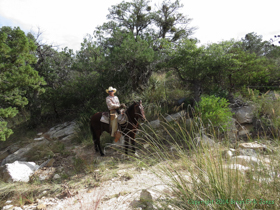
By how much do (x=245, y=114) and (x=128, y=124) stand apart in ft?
14.1

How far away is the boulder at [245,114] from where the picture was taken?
18.3 ft

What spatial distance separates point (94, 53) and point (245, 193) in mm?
7864

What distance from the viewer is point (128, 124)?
4.64 metres

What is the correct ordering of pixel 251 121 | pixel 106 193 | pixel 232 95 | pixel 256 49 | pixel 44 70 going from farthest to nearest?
pixel 256 49
pixel 44 70
pixel 232 95
pixel 251 121
pixel 106 193

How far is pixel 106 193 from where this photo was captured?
127 inches

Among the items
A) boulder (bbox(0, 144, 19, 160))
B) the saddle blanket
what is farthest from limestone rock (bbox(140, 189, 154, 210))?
boulder (bbox(0, 144, 19, 160))

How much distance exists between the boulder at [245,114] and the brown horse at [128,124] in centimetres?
379

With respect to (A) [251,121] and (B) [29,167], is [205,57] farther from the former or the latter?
(B) [29,167]

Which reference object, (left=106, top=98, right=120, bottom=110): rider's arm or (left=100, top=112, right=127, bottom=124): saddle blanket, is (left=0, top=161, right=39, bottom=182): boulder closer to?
(left=100, top=112, right=127, bottom=124): saddle blanket

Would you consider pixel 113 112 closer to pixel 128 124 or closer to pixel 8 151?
pixel 128 124

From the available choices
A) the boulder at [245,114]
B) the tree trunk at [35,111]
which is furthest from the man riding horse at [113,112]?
the tree trunk at [35,111]

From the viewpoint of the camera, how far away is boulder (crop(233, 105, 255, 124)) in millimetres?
5576

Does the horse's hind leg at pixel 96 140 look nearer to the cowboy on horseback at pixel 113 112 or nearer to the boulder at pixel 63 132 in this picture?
the cowboy on horseback at pixel 113 112

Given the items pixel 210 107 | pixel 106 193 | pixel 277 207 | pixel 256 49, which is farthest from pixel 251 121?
pixel 256 49
